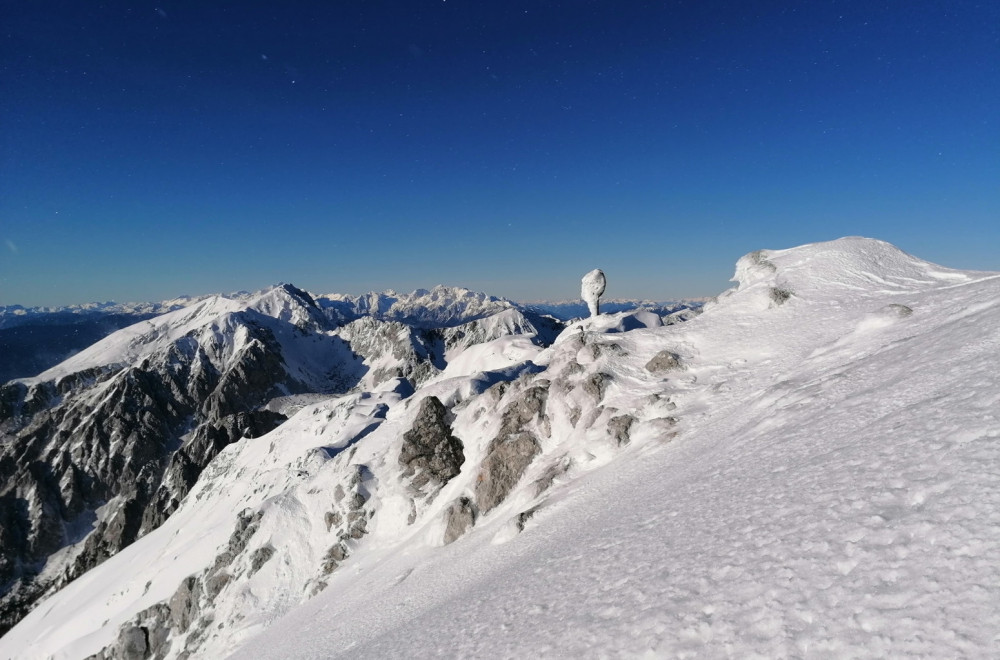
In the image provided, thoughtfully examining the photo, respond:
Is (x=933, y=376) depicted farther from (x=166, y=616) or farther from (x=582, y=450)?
(x=166, y=616)

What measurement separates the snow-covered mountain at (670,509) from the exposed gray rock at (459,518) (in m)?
0.19

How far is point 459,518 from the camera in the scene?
3247 centimetres

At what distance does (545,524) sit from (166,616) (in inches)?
1917

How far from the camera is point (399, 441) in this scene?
153 feet

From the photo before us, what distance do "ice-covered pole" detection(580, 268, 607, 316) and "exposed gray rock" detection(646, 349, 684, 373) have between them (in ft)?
70.9

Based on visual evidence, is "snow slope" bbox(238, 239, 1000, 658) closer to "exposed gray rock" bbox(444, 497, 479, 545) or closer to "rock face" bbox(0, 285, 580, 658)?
"exposed gray rock" bbox(444, 497, 479, 545)

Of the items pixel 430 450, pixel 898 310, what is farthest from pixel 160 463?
pixel 898 310

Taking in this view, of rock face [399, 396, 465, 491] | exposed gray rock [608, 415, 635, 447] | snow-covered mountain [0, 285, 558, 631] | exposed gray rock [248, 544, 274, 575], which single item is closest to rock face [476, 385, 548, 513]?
exposed gray rock [608, 415, 635, 447]

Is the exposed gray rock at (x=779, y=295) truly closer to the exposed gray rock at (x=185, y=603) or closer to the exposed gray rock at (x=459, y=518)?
the exposed gray rock at (x=459, y=518)

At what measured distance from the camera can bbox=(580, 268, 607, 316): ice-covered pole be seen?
53750 millimetres

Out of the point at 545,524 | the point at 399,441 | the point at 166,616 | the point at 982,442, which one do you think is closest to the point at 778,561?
the point at 982,442

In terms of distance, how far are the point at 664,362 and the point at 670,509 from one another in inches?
747

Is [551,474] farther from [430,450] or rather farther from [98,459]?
[98,459]

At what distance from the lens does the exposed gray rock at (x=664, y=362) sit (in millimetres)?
31734
